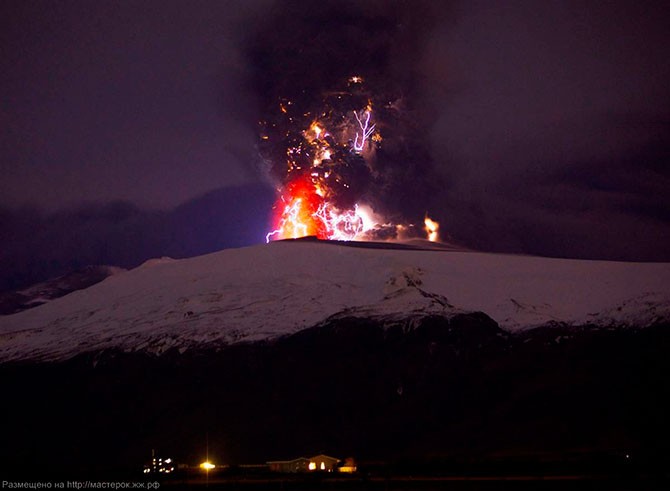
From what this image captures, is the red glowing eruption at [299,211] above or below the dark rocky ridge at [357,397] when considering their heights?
above

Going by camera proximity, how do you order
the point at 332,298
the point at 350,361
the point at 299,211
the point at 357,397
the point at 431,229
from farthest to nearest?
the point at 431,229, the point at 299,211, the point at 332,298, the point at 350,361, the point at 357,397

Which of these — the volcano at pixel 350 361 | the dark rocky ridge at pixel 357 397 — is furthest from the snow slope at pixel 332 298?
the dark rocky ridge at pixel 357 397

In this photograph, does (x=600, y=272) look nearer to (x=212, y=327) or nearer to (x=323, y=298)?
(x=323, y=298)

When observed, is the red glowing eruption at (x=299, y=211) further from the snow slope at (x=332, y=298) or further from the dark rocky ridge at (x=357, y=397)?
the dark rocky ridge at (x=357, y=397)

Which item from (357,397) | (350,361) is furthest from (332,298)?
(357,397)

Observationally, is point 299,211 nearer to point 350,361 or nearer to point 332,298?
point 332,298

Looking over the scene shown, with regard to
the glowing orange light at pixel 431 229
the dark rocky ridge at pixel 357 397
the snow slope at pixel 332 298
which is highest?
the glowing orange light at pixel 431 229

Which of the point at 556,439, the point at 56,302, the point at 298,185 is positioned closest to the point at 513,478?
the point at 556,439
